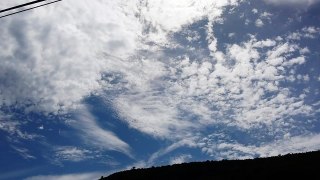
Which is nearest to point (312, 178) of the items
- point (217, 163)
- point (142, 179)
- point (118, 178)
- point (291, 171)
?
point (291, 171)

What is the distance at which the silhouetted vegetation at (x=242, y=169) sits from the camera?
2813cm

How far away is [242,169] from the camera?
32562mm

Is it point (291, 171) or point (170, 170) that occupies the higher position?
point (170, 170)

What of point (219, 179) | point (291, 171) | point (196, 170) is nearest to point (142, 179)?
point (196, 170)

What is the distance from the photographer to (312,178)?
84.3 feet

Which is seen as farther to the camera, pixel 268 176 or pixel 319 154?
pixel 319 154

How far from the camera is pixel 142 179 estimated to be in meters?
39.6

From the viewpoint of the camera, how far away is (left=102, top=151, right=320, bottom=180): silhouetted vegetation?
28.1 meters

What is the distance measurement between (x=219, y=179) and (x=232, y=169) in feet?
7.97

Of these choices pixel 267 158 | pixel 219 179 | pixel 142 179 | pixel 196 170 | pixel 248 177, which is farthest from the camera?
pixel 142 179

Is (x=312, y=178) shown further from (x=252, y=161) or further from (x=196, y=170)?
(x=196, y=170)

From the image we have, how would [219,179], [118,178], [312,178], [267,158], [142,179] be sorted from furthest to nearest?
[118,178] < [142,179] < [267,158] < [219,179] < [312,178]

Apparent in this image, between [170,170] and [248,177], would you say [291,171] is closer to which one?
[248,177]

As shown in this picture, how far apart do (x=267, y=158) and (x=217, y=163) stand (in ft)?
19.0
